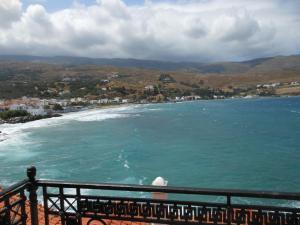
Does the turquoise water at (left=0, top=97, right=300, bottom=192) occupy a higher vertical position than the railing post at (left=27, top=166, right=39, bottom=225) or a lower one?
lower

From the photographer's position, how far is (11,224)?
3484mm

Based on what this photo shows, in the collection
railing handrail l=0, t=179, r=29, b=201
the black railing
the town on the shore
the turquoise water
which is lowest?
the town on the shore

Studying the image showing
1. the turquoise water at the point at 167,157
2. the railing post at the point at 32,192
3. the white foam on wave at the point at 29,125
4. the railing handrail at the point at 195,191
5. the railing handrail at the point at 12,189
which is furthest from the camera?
the white foam on wave at the point at 29,125

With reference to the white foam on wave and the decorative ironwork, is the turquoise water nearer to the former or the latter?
the white foam on wave

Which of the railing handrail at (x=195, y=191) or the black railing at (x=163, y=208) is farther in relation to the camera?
the black railing at (x=163, y=208)

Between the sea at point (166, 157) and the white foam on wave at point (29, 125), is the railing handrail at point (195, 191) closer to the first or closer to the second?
the sea at point (166, 157)

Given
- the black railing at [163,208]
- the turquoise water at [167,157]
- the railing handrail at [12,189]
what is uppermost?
the railing handrail at [12,189]

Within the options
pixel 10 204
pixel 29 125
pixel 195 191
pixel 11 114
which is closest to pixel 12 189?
pixel 10 204

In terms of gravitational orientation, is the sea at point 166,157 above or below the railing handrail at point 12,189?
below

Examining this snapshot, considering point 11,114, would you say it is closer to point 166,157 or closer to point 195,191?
point 166,157

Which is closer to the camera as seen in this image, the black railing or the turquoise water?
the black railing

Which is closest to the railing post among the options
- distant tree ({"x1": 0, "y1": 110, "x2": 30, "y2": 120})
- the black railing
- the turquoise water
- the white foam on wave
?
the black railing

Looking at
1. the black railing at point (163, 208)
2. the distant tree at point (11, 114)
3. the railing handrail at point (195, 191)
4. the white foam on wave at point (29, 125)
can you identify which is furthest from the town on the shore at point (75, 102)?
the railing handrail at point (195, 191)

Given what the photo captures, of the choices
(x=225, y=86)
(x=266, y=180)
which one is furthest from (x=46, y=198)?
(x=225, y=86)
